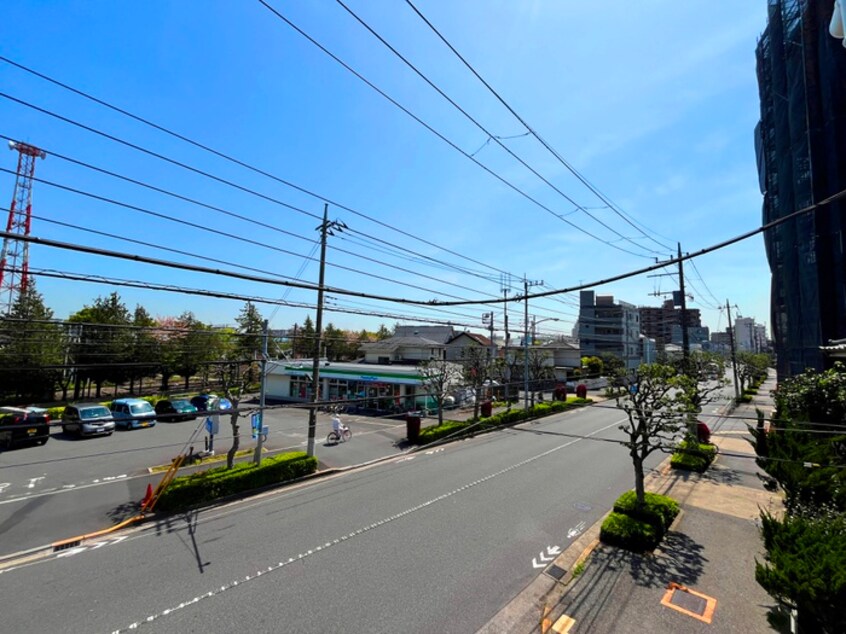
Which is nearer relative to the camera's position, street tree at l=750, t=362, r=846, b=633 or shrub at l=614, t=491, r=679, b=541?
street tree at l=750, t=362, r=846, b=633

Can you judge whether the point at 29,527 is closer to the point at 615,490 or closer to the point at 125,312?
the point at 615,490

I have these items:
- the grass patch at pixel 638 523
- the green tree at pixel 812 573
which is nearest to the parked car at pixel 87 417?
the grass patch at pixel 638 523

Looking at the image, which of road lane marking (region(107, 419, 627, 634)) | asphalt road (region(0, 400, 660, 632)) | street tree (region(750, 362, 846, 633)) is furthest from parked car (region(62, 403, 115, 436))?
street tree (region(750, 362, 846, 633))

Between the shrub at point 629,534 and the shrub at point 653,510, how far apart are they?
0.78ft

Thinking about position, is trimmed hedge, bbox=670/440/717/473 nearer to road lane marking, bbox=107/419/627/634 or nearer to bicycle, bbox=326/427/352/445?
road lane marking, bbox=107/419/627/634

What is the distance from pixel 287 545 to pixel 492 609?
5667 mm

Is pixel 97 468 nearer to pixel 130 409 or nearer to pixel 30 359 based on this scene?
pixel 130 409

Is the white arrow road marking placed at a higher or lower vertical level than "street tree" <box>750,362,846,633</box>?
lower

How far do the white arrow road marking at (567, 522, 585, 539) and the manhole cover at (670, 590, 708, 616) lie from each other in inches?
118

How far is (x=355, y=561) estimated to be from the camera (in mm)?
9453

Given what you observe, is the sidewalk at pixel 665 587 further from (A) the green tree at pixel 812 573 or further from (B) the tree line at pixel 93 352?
(B) the tree line at pixel 93 352

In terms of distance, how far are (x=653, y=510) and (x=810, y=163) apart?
18.9 meters

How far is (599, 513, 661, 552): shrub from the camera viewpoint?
963cm

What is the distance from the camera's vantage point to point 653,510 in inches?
416
